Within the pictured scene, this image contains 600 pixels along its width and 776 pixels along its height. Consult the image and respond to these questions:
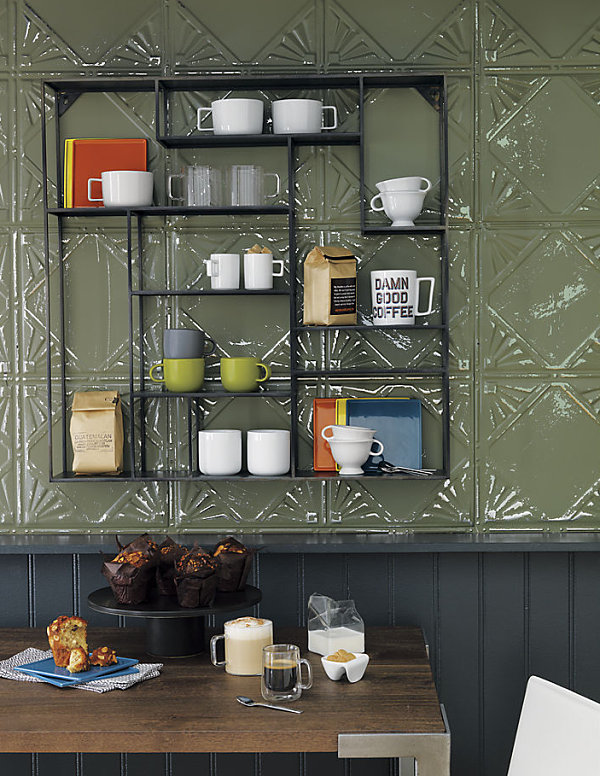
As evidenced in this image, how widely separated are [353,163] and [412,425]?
0.74 m

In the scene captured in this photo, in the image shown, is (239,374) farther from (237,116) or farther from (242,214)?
(237,116)

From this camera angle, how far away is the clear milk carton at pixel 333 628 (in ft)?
6.59

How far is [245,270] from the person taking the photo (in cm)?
240

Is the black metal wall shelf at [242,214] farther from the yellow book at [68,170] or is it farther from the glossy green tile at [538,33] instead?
the glossy green tile at [538,33]

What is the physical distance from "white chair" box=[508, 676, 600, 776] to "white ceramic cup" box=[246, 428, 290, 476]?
2.89 ft

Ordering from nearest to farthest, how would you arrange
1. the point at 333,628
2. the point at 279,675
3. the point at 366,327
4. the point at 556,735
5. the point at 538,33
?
the point at 556,735, the point at 279,675, the point at 333,628, the point at 366,327, the point at 538,33

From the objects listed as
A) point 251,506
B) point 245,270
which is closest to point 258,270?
point 245,270

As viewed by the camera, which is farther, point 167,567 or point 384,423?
point 384,423

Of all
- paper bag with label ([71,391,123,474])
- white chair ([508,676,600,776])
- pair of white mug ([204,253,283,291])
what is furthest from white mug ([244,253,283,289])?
white chair ([508,676,600,776])

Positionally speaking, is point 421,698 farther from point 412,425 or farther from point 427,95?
point 427,95

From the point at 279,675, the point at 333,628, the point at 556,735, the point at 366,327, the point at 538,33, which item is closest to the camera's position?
the point at 556,735

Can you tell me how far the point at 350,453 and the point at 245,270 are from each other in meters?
0.56

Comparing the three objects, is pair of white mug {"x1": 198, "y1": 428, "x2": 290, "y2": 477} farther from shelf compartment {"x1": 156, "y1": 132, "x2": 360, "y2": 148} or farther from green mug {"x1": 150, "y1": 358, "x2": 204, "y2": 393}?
shelf compartment {"x1": 156, "y1": 132, "x2": 360, "y2": 148}

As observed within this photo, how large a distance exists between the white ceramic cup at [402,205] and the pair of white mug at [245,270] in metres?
0.34
